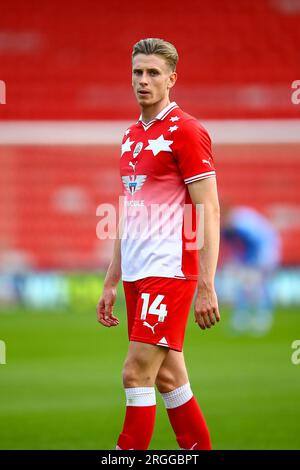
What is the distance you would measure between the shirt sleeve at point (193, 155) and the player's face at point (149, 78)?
0.26 meters

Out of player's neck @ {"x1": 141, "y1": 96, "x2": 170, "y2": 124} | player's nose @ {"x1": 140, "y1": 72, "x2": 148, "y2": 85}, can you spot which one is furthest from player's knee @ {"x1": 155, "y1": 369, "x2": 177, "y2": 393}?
player's nose @ {"x1": 140, "y1": 72, "x2": 148, "y2": 85}

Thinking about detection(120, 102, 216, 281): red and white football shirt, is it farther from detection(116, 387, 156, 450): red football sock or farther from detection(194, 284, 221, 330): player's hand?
detection(116, 387, 156, 450): red football sock

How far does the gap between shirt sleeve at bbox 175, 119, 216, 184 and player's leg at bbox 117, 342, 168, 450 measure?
2.82 ft

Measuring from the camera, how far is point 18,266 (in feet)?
65.0

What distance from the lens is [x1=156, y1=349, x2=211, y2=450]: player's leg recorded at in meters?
5.07

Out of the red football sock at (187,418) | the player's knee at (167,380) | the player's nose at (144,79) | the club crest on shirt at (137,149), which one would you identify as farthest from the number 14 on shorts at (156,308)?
the player's nose at (144,79)

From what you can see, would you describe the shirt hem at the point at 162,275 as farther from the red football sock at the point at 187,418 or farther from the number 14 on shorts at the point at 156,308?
the red football sock at the point at 187,418

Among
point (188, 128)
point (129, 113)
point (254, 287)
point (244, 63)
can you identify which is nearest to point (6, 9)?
point (129, 113)

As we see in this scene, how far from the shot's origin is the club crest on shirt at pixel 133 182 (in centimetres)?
508

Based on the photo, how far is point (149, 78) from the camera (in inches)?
200

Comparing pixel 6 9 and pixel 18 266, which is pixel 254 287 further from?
pixel 6 9

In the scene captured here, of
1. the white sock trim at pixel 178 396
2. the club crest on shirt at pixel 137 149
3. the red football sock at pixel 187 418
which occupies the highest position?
the club crest on shirt at pixel 137 149

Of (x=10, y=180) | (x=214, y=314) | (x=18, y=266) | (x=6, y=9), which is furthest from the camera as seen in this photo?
(x=6, y=9)

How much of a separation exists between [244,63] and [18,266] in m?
6.91
